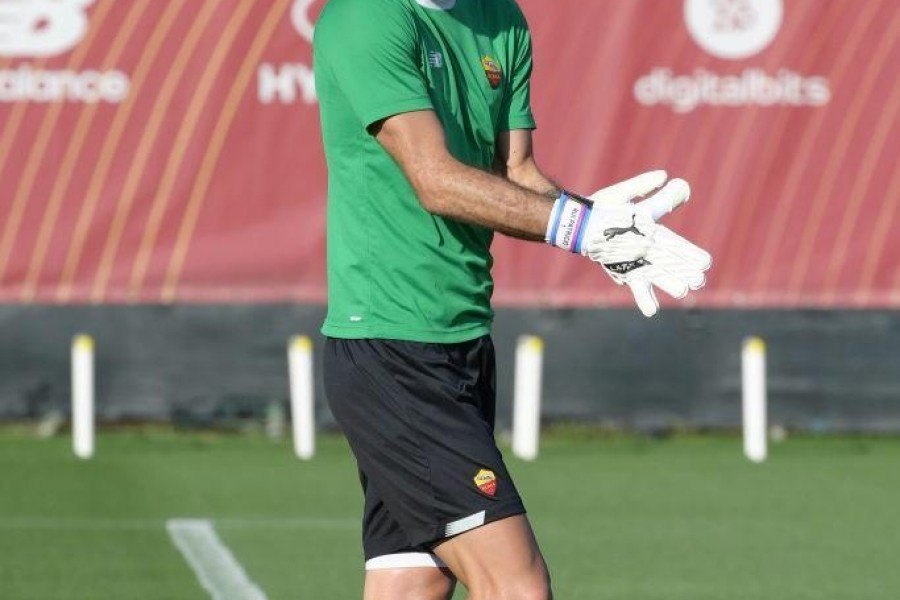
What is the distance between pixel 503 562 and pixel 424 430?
40cm

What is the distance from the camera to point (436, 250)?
18.0ft

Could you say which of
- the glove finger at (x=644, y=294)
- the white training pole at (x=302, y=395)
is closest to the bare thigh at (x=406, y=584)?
the glove finger at (x=644, y=294)

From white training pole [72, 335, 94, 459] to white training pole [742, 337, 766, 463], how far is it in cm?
451

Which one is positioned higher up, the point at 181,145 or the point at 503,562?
the point at 503,562

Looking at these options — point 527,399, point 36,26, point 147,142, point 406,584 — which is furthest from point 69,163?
point 406,584

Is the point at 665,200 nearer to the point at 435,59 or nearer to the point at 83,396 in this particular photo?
the point at 435,59

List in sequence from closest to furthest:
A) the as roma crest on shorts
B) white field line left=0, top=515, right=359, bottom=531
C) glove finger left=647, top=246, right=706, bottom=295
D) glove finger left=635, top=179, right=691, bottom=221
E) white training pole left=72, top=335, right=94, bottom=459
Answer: glove finger left=647, top=246, right=706, bottom=295 < glove finger left=635, top=179, right=691, bottom=221 < the as roma crest on shorts < white field line left=0, top=515, right=359, bottom=531 < white training pole left=72, top=335, right=94, bottom=459

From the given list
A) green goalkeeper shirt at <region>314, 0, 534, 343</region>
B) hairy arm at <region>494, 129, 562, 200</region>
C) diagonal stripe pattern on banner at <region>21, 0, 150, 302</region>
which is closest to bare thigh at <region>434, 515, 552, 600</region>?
green goalkeeper shirt at <region>314, 0, 534, 343</region>

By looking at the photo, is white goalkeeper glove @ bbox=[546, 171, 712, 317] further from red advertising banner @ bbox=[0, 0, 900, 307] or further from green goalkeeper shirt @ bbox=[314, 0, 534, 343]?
red advertising banner @ bbox=[0, 0, 900, 307]

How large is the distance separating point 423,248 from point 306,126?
1038 centimetres

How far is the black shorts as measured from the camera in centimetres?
543

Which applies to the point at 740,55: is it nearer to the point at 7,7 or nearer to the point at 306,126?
the point at 306,126

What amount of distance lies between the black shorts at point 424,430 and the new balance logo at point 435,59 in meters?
0.72

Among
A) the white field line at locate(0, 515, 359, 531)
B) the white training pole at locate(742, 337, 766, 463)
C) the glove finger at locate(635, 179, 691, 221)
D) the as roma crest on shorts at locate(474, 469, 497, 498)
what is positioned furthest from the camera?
the white training pole at locate(742, 337, 766, 463)
